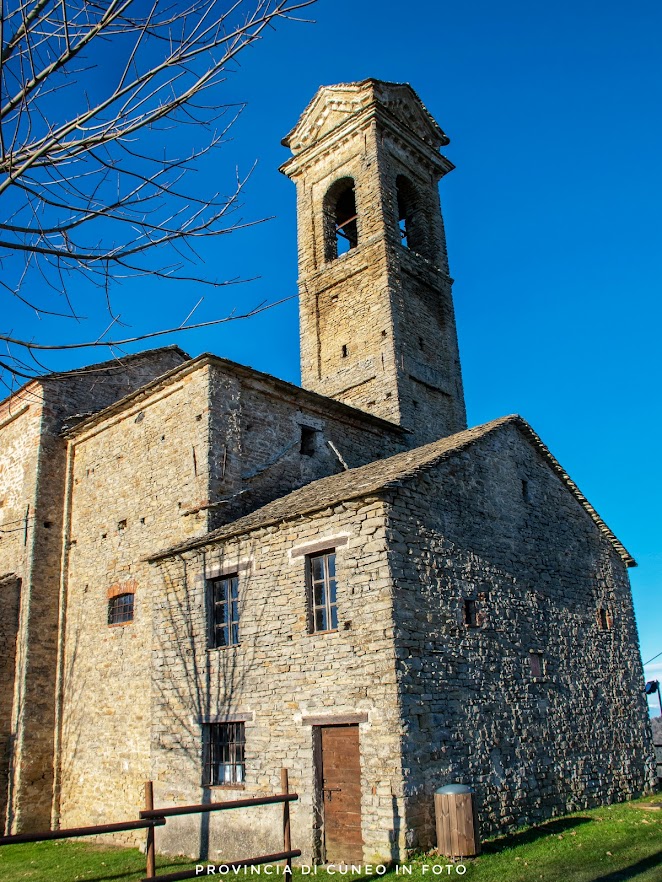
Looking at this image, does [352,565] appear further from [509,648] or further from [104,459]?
[104,459]

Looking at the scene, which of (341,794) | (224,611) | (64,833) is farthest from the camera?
(224,611)

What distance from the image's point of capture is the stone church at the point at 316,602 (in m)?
10.1

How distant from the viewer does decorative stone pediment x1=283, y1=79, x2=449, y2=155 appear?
907 inches

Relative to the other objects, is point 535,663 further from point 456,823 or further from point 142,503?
point 142,503

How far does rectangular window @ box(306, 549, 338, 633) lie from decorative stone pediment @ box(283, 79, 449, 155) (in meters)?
17.0

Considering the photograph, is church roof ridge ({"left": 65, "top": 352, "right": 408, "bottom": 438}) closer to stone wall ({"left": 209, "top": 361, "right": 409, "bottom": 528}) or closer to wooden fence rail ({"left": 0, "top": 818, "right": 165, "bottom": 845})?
stone wall ({"left": 209, "top": 361, "right": 409, "bottom": 528})

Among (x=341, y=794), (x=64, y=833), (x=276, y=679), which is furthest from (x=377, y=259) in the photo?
(x=64, y=833)

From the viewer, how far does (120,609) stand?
15.5 metres

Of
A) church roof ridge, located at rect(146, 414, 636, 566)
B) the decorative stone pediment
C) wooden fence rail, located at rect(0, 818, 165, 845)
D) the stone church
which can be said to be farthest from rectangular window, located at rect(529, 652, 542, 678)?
the decorative stone pediment

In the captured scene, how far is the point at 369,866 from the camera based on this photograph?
8.95 m

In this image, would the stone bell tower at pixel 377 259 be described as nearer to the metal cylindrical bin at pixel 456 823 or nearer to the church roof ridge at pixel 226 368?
the church roof ridge at pixel 226 368

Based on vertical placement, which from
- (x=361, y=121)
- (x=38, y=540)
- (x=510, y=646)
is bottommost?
(x=510, y=646)

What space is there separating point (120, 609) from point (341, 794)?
24.6 ft

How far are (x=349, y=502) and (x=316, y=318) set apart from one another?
12895mm
